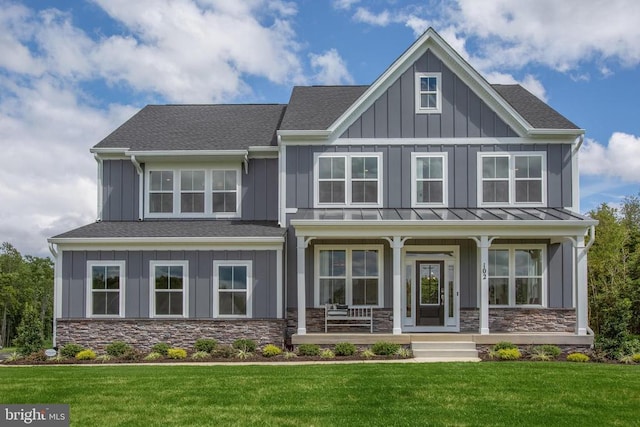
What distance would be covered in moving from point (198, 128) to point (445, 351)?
11244 mm

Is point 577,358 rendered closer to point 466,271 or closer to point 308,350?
point 466,271

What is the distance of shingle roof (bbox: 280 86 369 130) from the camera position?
1883 cm

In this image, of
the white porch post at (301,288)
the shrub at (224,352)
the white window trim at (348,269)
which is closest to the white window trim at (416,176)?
the white window trim at (348,269)

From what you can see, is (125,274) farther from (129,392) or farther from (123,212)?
(129,392)

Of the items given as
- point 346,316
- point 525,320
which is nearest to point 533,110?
point 525,320

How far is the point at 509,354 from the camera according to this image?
50.3 feet

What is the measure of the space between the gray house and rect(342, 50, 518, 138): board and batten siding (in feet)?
0.10

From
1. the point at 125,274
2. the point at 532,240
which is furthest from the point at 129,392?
the point at 532,240

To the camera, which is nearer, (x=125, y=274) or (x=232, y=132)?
(x=125, y=274)

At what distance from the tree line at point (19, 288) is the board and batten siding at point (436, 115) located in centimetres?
4189

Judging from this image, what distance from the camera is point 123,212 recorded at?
19969 mm

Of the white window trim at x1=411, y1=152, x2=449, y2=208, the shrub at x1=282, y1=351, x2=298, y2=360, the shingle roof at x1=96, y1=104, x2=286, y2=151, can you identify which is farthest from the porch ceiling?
the shingle roof at x1=96, y1=104, x2=286, y2=151

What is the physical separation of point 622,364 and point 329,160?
9.58m

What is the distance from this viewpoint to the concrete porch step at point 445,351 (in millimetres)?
15664
